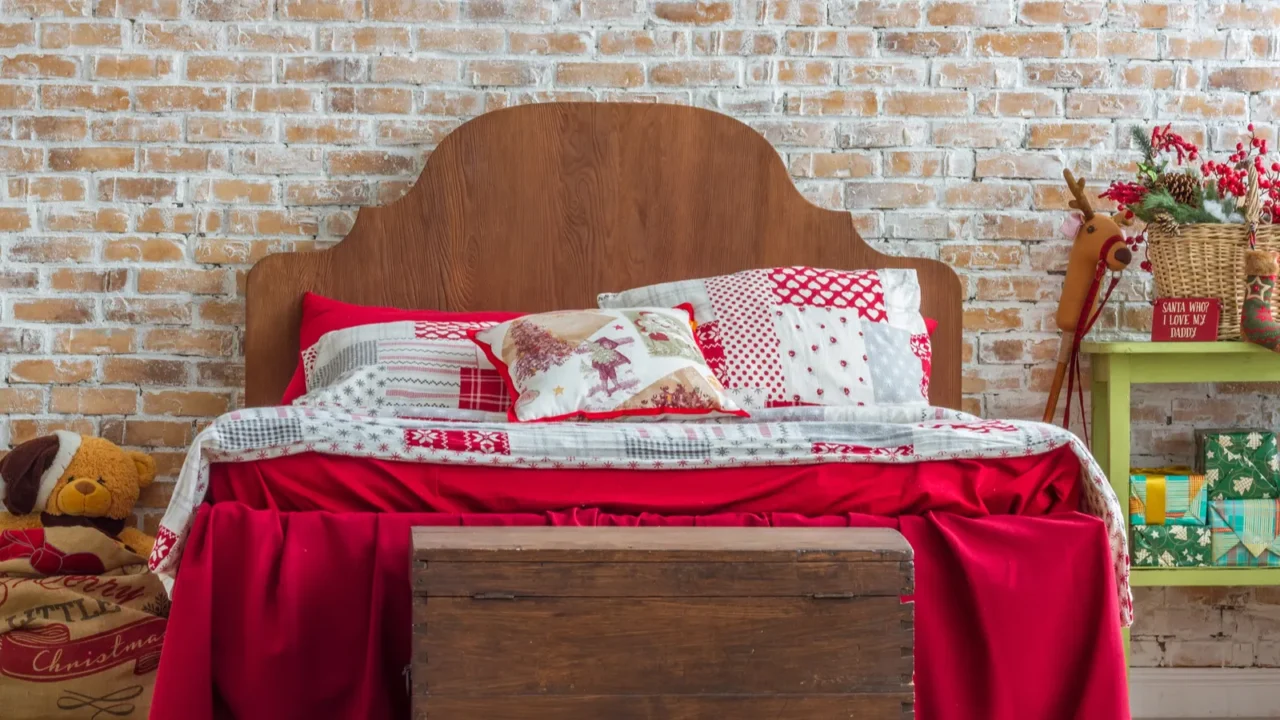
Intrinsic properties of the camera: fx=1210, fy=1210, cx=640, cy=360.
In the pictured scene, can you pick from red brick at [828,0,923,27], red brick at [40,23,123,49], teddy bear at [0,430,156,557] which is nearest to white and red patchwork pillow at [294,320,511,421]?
teddy bear at [0,430,156,557]

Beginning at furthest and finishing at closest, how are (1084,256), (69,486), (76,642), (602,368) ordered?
(1084,256)
(69,486)
(76,642)
(602,368)

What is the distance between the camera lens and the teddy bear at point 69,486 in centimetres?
265

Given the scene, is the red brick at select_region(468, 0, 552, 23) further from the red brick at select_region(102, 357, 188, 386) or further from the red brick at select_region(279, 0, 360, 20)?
the red brick at select_region(102, 357, 188, 386)

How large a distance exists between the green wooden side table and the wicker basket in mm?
70

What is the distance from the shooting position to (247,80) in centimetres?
293

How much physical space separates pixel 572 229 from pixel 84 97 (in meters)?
1.21

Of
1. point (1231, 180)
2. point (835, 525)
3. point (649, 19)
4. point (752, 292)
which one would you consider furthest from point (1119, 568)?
point (649, 19)

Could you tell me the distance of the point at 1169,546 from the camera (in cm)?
263

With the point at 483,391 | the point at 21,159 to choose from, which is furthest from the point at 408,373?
the point at 21,159

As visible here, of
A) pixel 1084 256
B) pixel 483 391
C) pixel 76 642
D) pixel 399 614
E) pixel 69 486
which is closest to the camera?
pixel 399 614

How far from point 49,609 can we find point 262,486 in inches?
33.0

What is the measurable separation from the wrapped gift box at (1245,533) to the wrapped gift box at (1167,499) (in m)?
0.04

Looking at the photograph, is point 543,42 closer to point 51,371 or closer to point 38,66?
point 38,66

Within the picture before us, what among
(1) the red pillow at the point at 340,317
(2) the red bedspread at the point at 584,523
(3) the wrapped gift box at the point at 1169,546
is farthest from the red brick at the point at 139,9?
(3) the wrapped gift box at the point at 1169,546
